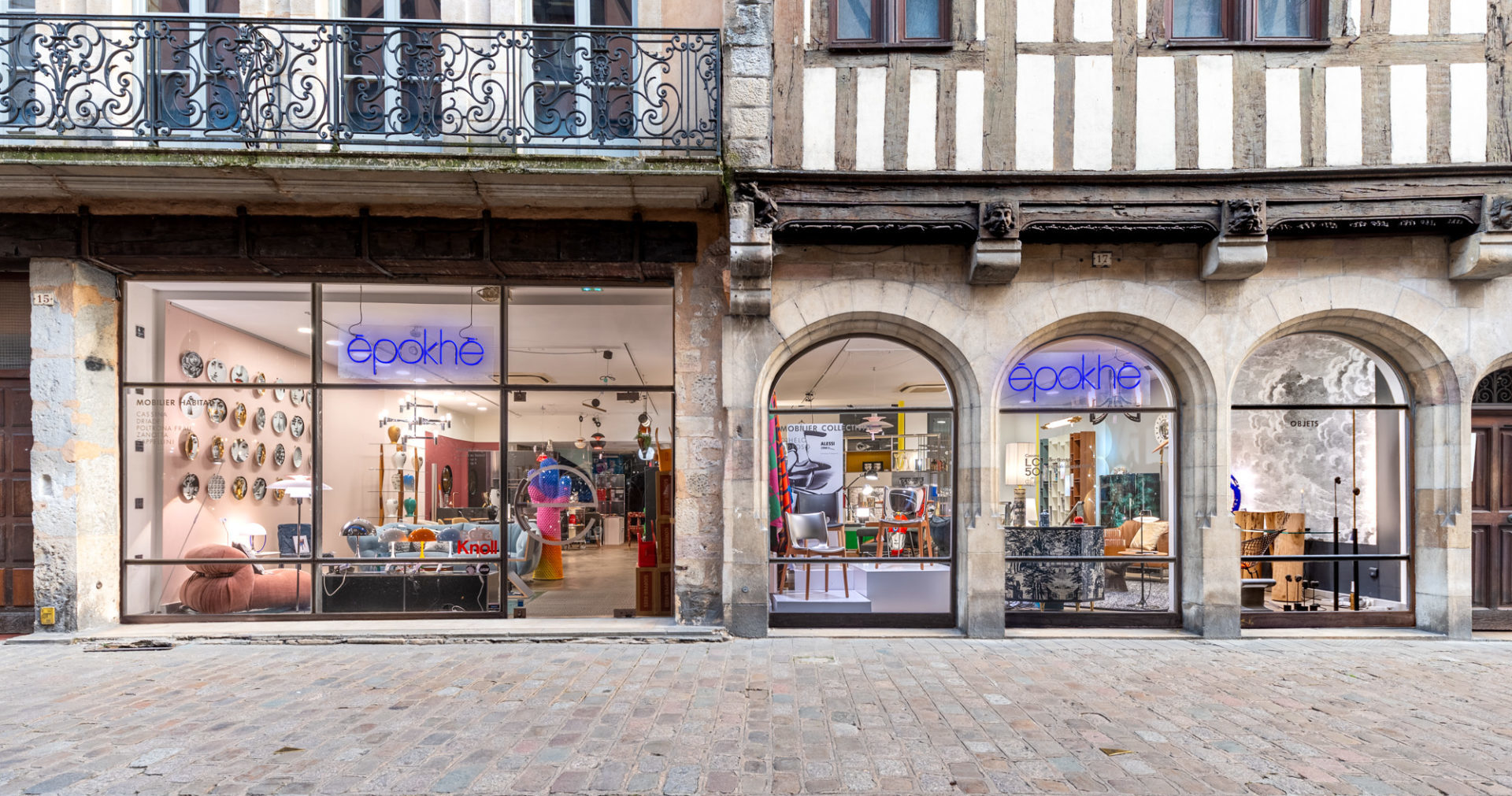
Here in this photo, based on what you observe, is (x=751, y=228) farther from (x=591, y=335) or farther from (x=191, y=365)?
(x=191, y=365)

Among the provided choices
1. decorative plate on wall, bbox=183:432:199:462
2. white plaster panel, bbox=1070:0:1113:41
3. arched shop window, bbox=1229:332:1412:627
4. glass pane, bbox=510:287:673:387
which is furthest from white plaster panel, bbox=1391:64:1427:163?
decorative plate on wall, bbox=183:432:199:462

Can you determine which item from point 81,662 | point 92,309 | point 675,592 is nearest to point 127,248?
point 92,309

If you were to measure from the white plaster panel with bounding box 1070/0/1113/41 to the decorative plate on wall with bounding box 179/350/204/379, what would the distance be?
859 cm

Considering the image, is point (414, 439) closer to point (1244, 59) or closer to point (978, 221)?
point (978, 221)

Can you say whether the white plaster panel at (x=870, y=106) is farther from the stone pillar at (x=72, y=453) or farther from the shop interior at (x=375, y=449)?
the stone pillar at (x=72, y=453)

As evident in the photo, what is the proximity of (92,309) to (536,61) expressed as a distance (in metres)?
4.68

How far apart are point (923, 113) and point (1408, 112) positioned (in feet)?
13.5

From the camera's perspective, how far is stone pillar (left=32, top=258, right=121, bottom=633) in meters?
6.55

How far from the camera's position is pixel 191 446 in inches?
280

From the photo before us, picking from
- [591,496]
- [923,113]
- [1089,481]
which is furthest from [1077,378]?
[591,496]

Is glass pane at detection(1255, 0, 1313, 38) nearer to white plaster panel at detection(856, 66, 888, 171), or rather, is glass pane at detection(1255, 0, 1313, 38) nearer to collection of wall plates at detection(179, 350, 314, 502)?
white plaster panel at detection(856, 66, 888, 171)

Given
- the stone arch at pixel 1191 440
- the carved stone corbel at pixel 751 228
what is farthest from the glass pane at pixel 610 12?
the stone arch at pixel 1191 440

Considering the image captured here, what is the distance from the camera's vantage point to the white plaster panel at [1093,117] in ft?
20.8

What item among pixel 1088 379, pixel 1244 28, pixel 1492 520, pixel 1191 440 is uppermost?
pixel 1244 28
